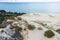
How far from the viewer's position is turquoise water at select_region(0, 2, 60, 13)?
2.11m

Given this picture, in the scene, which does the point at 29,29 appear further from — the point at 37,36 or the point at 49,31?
the point at 49,31

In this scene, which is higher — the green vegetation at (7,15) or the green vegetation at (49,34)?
the green vegetation at (7,15)

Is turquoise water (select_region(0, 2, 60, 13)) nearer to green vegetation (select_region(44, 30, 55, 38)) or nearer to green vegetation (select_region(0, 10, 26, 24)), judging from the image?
green vegetation (select_region(0, 10, 26, 24))

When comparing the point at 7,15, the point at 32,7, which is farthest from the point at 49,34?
the point at 7,15

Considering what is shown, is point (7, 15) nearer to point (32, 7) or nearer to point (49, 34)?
point (32, 7)

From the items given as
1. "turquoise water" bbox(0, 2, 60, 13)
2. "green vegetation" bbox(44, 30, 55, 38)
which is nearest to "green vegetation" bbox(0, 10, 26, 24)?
"turquoise water" bbox(0, 2, 60, 13)

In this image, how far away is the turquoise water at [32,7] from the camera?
211 cm

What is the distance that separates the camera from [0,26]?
2.09 metres

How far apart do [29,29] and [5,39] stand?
39cm

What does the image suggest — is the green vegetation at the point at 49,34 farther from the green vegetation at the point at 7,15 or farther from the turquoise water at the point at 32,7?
the green vegetation at the point at 7,15

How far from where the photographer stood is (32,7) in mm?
2135

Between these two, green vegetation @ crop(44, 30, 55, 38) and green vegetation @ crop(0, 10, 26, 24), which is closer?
green vegetation @ crop(44, 30, 55, 38)

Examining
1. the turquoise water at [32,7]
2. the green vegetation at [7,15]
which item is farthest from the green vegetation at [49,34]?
the green vegetation at [7,15]

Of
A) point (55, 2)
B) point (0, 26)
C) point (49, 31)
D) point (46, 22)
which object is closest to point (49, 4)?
point (55, 2)
